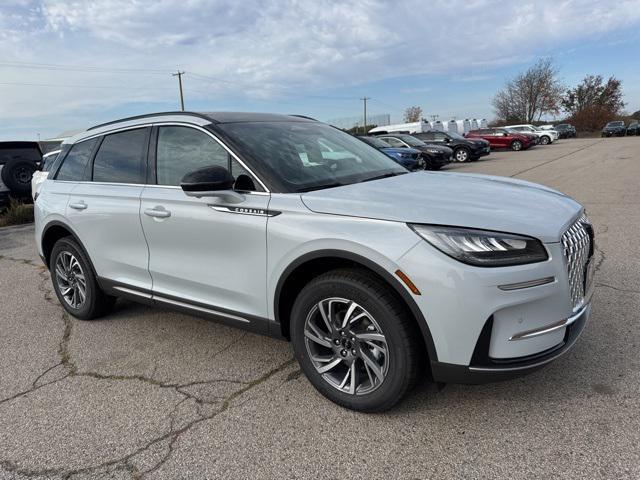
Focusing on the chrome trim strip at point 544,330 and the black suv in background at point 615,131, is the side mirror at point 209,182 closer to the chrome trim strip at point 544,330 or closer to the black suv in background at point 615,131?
the chrome trim strip at point 544,330

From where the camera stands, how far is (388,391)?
104 inches

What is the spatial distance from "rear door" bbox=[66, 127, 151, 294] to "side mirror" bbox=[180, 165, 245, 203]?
972 mm

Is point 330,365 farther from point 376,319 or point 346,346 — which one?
point 376,319

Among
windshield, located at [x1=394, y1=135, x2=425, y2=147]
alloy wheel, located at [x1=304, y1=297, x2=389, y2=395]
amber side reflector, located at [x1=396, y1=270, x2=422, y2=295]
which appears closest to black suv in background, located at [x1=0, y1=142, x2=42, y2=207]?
alloy wheel, located at [x1=304, y1=297, x2=389, y2=395]

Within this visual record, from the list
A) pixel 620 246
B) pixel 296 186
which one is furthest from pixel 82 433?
pixel 620 246

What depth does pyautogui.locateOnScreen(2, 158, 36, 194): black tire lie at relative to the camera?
1082cm

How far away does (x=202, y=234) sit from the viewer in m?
3.24

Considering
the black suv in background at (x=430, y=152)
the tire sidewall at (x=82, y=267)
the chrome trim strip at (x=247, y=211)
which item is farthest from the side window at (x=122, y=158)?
the black suv in background at (x=430, y=152)

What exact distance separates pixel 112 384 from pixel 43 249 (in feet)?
7.26

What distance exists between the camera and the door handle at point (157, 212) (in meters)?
3.44

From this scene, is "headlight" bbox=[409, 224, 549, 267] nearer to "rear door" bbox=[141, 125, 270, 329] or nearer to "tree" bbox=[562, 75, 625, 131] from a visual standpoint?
"rear door" bbox=[141, 125, 270, 329]

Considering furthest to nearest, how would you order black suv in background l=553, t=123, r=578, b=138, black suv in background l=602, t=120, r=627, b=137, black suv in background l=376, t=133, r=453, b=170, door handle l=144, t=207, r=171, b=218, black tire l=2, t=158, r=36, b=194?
black suv in background l=553, t=123, r=578, b=138 < black suv in background l=602, t=120, r=627, b=137 < black suv in background l=376, t=133, r=453, b=170 < black tire l=2, t=158, r=36, b=194 < door handle l=144, t=207, r=171, b=218

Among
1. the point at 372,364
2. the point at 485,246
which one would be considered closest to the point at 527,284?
the point at 485,246

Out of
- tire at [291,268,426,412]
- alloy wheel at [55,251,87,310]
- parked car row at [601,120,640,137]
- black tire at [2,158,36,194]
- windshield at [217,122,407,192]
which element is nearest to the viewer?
tire at [291,268,426,412]
